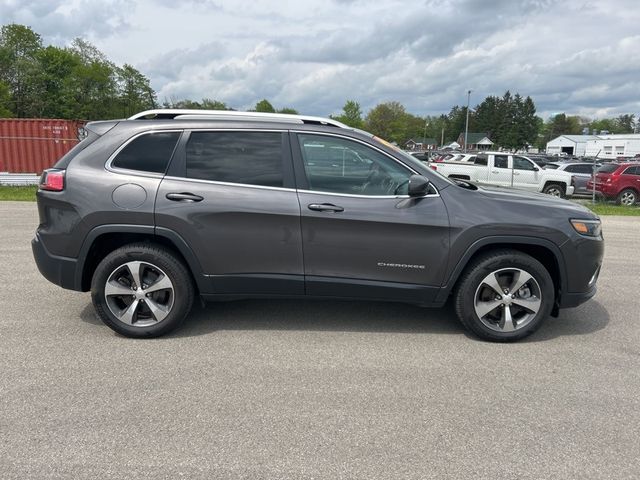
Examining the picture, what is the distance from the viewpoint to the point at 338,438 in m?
2.72

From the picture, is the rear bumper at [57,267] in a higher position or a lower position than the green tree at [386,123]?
lower

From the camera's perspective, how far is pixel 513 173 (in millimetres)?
17250

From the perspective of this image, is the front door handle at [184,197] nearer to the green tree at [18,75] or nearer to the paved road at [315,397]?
the paved road at [315,397]

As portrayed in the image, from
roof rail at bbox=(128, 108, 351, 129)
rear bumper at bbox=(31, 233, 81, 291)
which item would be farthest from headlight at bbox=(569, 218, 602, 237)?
rear bumper at bbox=(31, 233, 81, 291)

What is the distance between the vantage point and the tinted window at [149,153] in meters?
3.90

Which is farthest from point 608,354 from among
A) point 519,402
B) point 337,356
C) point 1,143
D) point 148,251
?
point 1,143

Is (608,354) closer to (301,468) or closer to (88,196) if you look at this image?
(301,468)

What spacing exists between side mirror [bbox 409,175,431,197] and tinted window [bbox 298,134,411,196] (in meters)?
0.15

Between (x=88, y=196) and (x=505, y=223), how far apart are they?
3424mm

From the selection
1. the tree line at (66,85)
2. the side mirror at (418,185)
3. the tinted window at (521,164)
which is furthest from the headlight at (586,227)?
the tree line at (66,85)

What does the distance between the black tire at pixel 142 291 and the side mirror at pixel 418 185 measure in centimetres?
200

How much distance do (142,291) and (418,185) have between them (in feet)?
8.01

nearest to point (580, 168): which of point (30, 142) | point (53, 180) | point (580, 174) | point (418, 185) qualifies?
point (580, 174)

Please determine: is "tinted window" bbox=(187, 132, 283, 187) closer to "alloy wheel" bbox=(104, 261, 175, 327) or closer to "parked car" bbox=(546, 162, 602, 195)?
"alloy wheel" bbox=(104, 261, 175, 327)
